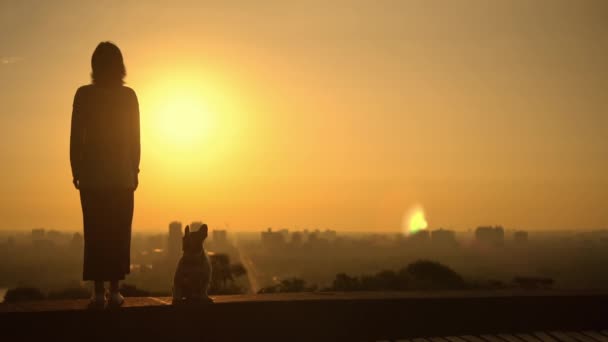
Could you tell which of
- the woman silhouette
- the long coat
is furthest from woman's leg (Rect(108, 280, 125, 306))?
the long coat

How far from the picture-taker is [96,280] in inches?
235

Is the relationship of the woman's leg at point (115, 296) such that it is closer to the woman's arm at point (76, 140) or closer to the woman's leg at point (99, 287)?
the woman's leg at point (99, 287)

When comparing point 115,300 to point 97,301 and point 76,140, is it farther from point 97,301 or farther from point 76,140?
point 76,140

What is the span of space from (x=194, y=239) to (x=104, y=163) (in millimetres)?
1148

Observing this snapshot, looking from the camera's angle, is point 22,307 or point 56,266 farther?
point 56,266

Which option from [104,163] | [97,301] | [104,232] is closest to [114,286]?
[97,301]

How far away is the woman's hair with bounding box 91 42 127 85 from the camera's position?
236 inches

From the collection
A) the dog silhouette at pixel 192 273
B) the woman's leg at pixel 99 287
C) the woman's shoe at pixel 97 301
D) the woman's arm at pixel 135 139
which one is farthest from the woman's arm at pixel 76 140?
the dog silhouette at pixel 192 273

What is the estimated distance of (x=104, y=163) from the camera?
5.98 m

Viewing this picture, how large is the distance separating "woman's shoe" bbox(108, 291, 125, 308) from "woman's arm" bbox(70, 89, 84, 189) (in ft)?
3.66

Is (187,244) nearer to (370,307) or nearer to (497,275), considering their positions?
(370,307)

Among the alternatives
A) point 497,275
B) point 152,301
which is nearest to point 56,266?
point 497,275

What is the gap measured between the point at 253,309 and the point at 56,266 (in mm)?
194925

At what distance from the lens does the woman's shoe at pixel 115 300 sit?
5.85 meters
